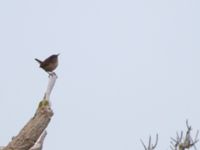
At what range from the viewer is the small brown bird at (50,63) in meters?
7.57

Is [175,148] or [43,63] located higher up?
[175,148]

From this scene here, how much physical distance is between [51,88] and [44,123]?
80 cm

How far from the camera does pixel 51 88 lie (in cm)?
658

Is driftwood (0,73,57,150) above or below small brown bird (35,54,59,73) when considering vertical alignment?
below

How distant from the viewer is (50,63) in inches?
300

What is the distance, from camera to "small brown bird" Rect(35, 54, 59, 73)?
298 inches

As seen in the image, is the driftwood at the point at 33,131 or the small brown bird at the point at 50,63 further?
the small brown bird at the point at 50,63

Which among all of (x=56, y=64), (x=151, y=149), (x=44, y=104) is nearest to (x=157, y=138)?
(x=151, y=149)

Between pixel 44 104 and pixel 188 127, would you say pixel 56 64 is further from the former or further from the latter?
Answer: pixel 188 127

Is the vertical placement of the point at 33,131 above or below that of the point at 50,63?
below

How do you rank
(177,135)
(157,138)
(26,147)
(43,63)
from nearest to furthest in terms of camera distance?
(26,147) < (43,63) < (157,138) < (177,135)

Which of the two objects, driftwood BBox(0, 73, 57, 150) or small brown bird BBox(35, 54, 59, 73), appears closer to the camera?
driftwood BBox(0, 73, 57, 150)

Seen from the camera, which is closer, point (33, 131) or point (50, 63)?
point (33, 131)

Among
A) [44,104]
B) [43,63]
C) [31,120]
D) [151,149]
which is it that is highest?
[151,149]
